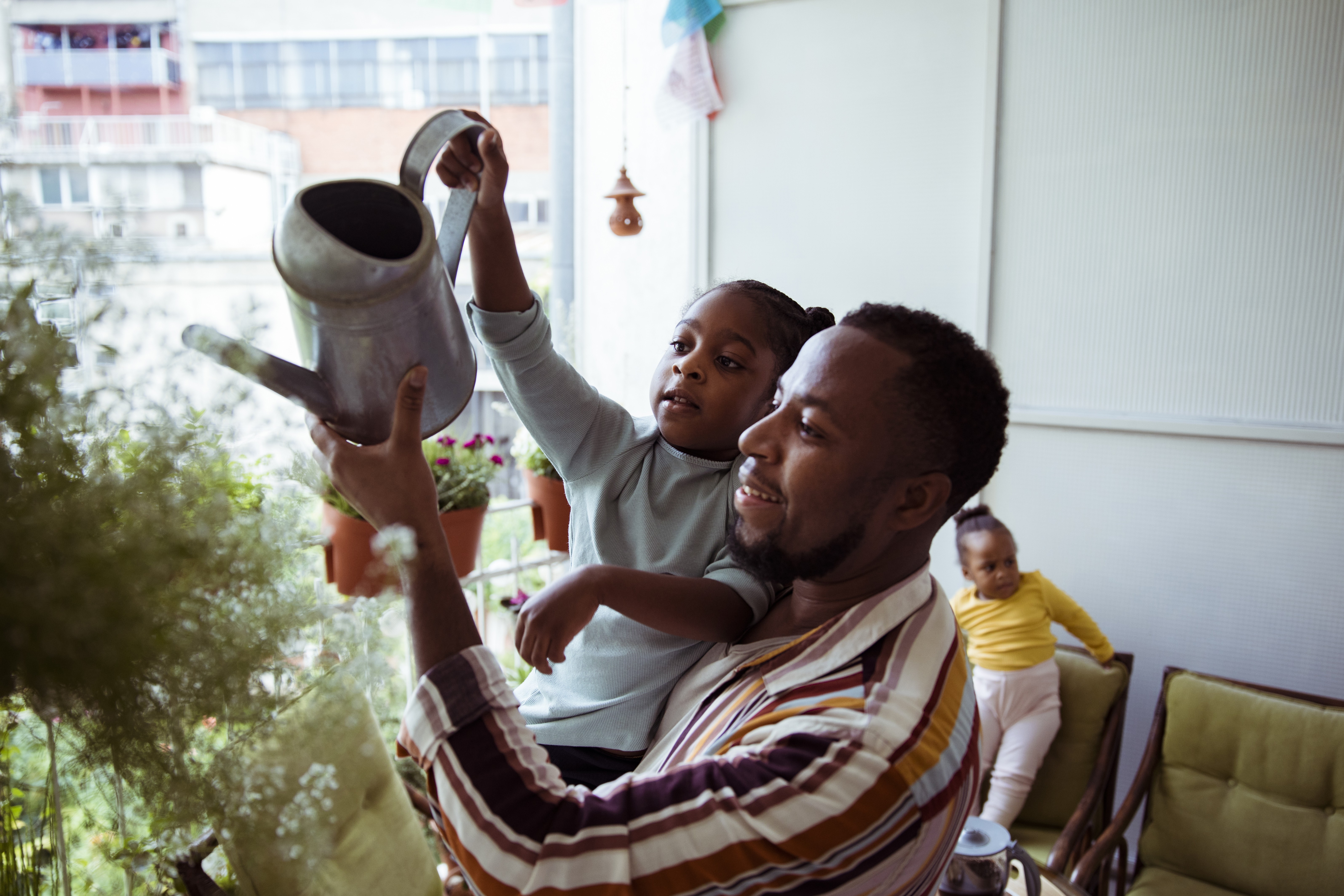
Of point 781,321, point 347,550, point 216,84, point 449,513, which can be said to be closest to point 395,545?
point 781,321

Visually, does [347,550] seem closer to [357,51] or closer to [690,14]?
[690,14]

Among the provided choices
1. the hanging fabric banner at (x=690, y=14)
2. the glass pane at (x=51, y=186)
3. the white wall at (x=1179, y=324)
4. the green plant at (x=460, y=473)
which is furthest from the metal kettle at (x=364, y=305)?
the hanging fabric banner at (x=690, y=14)

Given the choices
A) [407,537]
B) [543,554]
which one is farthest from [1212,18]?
[407,537]

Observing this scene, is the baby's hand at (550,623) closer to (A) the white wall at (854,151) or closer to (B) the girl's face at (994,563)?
(B) the girl's face at (994,563)

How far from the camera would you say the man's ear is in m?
0.87

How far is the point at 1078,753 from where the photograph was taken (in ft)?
8.76

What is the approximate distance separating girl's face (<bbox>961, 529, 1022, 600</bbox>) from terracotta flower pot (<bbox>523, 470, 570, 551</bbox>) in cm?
127

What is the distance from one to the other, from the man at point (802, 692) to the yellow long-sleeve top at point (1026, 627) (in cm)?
195

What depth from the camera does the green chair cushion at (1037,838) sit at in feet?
8.37

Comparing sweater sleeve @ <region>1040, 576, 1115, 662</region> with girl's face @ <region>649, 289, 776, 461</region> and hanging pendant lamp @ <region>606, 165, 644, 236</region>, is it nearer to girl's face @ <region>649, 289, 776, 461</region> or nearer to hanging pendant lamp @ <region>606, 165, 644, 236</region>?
hanging pendant lamp @ <region>606, 165, 644, 236</region>

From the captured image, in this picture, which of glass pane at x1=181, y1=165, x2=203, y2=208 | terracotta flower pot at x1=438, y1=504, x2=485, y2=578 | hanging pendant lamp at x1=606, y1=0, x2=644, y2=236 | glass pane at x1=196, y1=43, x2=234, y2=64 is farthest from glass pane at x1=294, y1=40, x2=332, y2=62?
glass pane at x1=181, y1=165, x2=203, y2=208

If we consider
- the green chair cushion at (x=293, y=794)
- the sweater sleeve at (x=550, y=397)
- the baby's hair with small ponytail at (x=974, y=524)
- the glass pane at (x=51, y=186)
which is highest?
the glass pane at (x=51, y=186)

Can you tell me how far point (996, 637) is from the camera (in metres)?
2.76

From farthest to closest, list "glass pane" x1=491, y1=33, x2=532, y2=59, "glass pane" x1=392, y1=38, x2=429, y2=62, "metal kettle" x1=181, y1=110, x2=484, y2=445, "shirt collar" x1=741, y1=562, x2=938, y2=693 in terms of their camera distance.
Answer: "glass pane" x1=491, y1=33, x2=532, y2=59 < "glass pane" x1=392, y1=38, x2=429, y2=62 < "shirt collar" x1=741, y1=562, x2=938, y2=693 < "metal kettle" x1=181, y1=110, x2=484, y2=445
